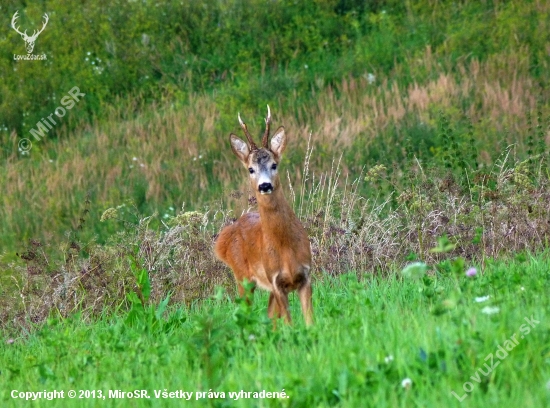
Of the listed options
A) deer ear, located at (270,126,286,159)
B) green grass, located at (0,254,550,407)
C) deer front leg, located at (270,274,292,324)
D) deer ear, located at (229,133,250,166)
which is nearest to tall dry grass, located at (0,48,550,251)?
deer ear, located at (229,133,250,166)

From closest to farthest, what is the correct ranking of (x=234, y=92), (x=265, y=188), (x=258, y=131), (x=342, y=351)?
(x=342, y=351), (x=265, y=188), (x=258, y=131), (x=234, y=92)

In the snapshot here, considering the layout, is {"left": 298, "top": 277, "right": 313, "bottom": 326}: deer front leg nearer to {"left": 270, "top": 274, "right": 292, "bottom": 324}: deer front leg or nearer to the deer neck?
{"left": 270, "top": 274, "right": 292, "bottom": 324}: deer front leg

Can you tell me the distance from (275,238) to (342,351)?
2828 mm

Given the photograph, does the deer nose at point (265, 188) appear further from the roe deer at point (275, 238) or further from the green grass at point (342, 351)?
the green grass at point (342, 351)

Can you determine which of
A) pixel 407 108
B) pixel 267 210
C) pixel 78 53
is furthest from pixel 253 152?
pixel 78 53

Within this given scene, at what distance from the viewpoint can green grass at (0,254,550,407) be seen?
18.3 ft

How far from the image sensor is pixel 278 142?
948 cm

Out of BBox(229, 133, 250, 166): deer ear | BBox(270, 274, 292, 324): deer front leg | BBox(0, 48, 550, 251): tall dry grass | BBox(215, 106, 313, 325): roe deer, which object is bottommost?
BBox(0, 48, 550, 251): tall dry grass

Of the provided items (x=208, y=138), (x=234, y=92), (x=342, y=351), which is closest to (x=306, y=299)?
(x=342, y=351)

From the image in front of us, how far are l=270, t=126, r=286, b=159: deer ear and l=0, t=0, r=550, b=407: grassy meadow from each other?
4.04ft

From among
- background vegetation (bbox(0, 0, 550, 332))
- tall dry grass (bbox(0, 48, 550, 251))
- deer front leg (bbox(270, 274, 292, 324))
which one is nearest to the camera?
deer front leg (bbox(270, 274, 292, 324))

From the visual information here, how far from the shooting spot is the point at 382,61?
22.1 m

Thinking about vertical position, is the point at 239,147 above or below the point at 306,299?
above

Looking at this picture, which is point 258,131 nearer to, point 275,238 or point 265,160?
point 265,160
